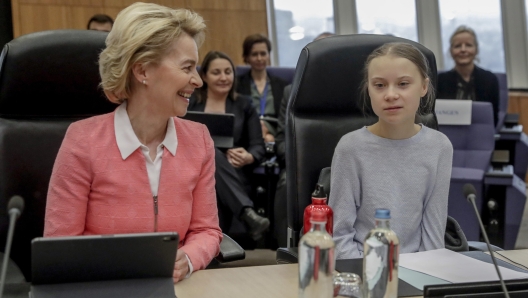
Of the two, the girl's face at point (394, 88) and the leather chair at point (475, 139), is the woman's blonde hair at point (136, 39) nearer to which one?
the girl's face at point (394, 88)

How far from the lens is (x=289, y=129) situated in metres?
1.99

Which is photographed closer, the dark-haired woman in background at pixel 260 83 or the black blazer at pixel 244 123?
the black blazer at pixel 244 123

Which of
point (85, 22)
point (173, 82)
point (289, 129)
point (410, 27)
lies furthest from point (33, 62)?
point (410, 27)

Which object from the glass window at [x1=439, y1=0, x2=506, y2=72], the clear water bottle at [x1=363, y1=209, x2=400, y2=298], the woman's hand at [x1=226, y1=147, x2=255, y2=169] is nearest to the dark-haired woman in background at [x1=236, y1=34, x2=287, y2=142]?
the woman's hand at [x1=226, y1=147, x2=255, y2=169]

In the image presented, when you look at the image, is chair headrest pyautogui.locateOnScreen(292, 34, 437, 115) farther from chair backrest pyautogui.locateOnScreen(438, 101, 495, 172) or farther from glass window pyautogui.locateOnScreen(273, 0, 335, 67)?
glass window pyautogui.locateOnScreen(273, 0, 335, 67)

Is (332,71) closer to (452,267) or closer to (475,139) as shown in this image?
(452,267)

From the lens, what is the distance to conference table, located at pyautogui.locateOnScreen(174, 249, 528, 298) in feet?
4.41

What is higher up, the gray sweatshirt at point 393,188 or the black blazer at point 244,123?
the black blazer at point 244,123

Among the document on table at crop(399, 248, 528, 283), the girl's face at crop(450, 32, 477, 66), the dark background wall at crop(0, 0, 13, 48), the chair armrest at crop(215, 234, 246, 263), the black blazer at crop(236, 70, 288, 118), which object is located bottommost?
the document on table at crop(399, 248, 528, 283)

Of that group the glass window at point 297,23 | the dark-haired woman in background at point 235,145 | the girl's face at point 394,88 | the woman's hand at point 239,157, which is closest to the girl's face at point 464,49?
the dark-haired woman in background at point 235,145

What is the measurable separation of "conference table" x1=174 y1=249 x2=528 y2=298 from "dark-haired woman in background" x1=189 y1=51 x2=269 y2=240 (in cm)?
204

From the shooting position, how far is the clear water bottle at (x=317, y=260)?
1.15 m

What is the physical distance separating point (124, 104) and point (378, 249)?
79 centimetres

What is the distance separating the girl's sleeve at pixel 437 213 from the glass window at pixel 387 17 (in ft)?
19.3
